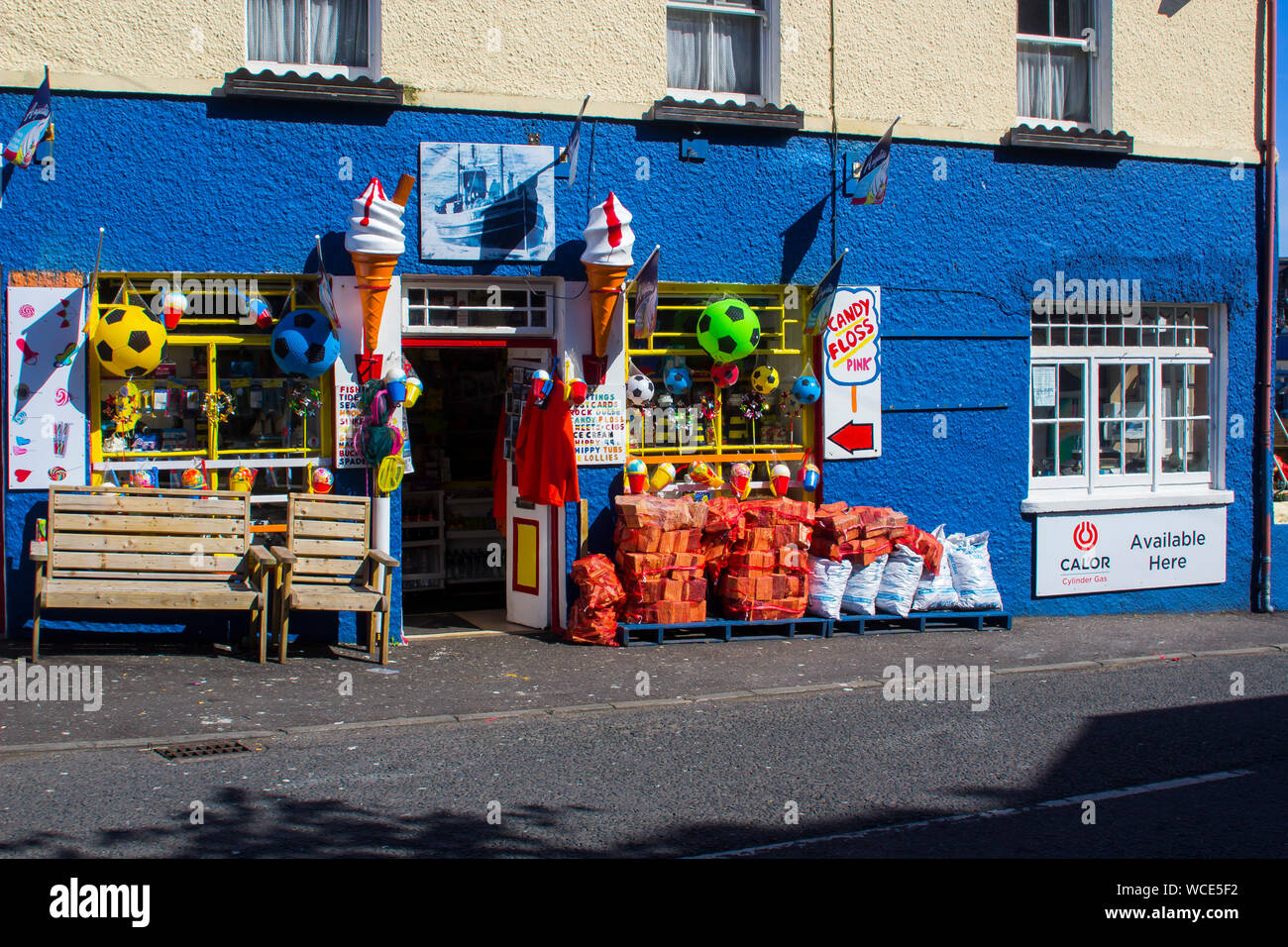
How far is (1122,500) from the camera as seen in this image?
1131cm

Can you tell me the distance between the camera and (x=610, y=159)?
970 cm

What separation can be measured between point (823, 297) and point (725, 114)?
1.64 metres

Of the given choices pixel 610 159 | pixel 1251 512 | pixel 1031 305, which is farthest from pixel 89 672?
pixel 1251 512

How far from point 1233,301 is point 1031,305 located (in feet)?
7.25

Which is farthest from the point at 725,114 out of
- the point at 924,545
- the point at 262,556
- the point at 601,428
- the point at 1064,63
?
the point at 262,556

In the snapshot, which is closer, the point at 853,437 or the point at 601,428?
the point at 601,428

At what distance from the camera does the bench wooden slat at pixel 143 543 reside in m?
8.27

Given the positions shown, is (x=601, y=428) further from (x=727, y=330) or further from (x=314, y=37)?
(x=314, y=37)

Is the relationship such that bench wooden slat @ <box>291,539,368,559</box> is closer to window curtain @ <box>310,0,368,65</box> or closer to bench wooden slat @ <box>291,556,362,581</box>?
bench wooden slat @ <box>291,556,362,581</box>

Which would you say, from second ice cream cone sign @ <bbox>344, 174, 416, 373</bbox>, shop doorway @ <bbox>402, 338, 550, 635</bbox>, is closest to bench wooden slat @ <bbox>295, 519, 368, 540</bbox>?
second ice cream cone sign @ <bbox>344, 174, 416, 373</bbox>

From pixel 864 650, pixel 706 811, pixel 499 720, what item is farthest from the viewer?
pixel 864 650

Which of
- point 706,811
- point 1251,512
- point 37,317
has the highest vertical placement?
point 37,317

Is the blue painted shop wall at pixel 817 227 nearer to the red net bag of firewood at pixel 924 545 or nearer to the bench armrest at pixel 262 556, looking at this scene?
the red net bag of firewood at pixel 924 545
